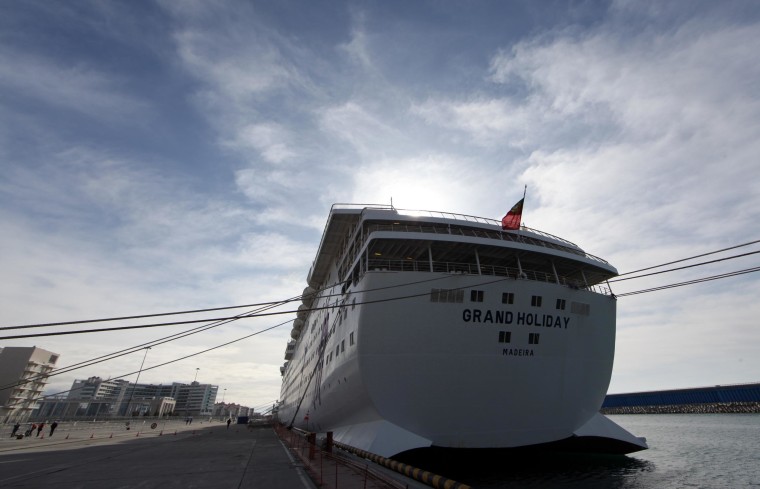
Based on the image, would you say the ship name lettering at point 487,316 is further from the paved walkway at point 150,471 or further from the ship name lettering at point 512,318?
the paved walkway at point 150,471

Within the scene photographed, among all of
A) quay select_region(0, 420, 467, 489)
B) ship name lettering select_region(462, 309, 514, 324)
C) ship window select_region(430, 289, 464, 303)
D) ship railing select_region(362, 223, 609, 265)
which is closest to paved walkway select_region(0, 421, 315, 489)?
quay select_region(0, 420, 467, 489)

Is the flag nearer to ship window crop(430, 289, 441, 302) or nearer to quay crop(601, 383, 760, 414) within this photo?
ship window crop(430, 289, 441, 302)

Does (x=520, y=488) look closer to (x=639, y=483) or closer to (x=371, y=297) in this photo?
(x=639, y=483)

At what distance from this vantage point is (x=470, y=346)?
642 inches

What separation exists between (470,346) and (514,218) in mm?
6336

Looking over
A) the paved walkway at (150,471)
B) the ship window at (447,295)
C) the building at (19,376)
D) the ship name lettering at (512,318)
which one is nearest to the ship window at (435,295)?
the ship window at (447,295)

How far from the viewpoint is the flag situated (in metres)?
17.8

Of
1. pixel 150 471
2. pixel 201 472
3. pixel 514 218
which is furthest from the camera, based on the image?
pixel 514 218

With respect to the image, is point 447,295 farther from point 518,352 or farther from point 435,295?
point 518,352

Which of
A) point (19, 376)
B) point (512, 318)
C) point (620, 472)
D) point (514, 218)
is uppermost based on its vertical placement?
point (19, 376)

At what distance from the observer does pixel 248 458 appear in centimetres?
1845

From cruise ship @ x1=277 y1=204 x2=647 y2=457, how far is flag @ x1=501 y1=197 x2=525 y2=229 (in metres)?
0.36

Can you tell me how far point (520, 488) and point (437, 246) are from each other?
10719 millimetres

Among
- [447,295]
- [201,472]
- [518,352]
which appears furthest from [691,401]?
[201,472]
